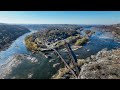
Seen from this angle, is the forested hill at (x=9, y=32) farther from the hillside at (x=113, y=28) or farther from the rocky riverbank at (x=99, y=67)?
the hillside at (x=113, y=28)

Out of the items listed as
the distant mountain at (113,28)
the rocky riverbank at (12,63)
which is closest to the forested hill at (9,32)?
the rocky riverbank at (12,63)

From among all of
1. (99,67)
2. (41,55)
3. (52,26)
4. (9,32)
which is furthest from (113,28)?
(9,32)

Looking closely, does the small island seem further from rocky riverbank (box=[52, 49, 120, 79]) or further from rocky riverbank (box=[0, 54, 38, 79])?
Answer: rocky riverbank (box=[52, 49, 120, 79])

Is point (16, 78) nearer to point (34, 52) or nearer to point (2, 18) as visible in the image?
point (34, 52)

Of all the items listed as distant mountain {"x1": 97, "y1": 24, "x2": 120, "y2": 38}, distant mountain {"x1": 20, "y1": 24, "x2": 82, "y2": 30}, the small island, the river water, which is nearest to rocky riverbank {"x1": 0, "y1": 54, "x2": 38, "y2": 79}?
the river water

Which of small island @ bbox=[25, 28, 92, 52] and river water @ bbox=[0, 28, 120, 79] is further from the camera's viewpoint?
small island @ bbox=[25, 28, 92, 52]

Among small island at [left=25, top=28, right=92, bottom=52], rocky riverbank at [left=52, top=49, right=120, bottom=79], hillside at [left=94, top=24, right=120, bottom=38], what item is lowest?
rocky riverbank at [left=52, top=49, right=120, bottom=79]
